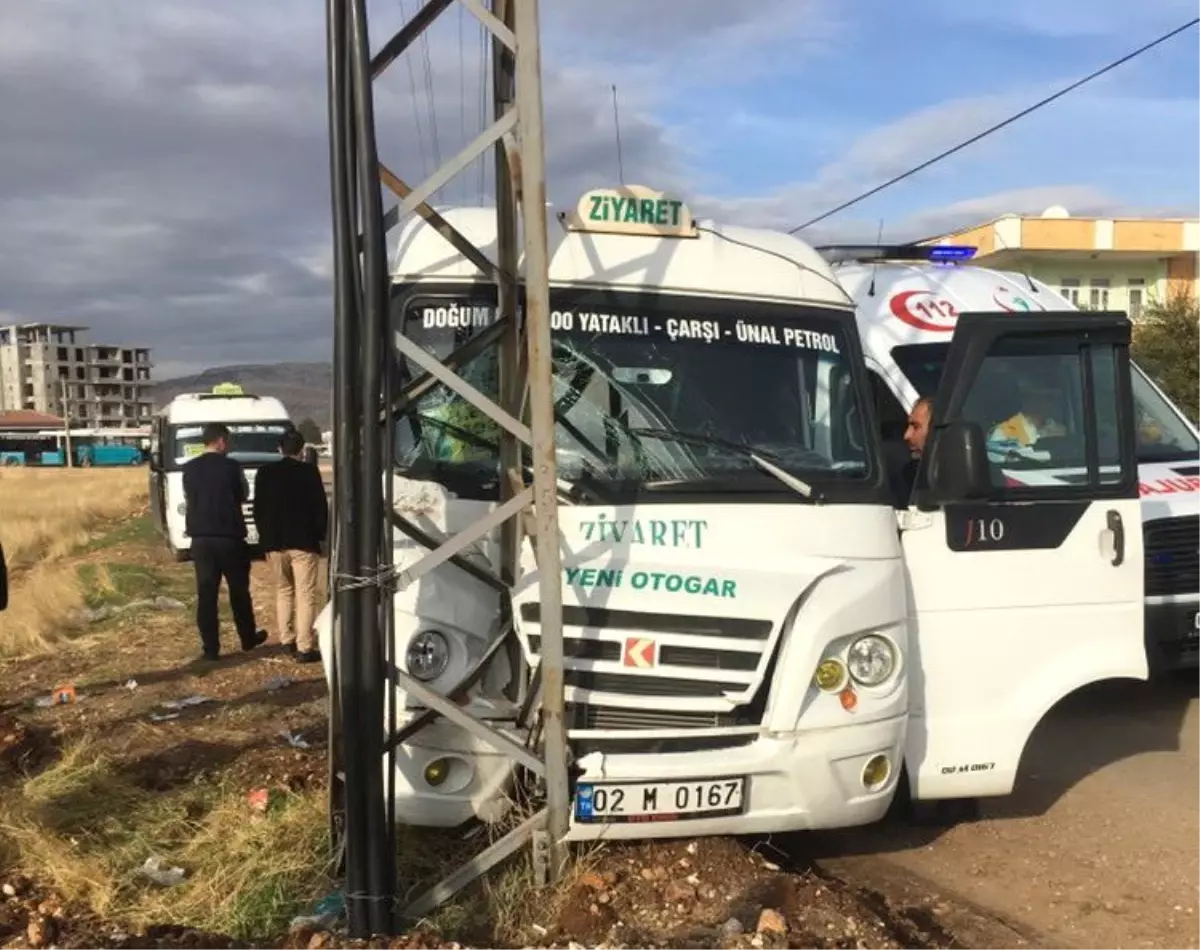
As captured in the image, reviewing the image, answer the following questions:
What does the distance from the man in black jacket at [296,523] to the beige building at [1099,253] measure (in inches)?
1366

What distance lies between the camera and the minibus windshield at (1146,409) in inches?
314

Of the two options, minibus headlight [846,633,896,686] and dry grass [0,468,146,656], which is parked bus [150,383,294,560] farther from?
minibus headlight [846,633,896,686]

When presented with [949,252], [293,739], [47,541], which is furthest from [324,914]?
[47,541]

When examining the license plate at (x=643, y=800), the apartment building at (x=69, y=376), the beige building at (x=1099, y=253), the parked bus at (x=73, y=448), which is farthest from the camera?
the apartment building at (x=69, y=376)

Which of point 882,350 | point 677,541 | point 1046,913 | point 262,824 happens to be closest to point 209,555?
point 262,824

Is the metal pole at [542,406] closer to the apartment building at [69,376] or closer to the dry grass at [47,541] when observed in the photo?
the dry grass at [47,541]

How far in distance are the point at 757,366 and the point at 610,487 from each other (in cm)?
91

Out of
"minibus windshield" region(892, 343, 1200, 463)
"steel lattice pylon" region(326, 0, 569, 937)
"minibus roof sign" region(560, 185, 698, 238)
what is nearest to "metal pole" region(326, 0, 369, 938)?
"steel lattice pylon" region(326, 0, 569, 937)

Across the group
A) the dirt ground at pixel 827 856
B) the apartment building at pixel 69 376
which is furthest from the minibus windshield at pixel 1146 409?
the apartment building at pixel 69 376

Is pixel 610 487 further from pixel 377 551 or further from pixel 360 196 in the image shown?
pixel 360 196

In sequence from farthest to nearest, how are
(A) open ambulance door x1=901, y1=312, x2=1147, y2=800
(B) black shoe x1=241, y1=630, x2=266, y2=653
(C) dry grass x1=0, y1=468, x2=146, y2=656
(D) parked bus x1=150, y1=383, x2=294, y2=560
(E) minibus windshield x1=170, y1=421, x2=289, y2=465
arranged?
1. (E) minibus windshield x1=170, y1=421, x2=289, y2=465
2. (D) parked bus x1=150, y1=383, x2=294, y2=560
3. (C) dry grass x1=0, y1=468, x2=146, y2=656
4. (B) black shoe x1=241, y1=630, x2=266, y2=653
5. (A) open ambulance door x1=901, y1=312, x2=1147, y2=800

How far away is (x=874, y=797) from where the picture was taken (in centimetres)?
443

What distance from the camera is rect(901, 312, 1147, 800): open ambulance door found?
4.77 metres

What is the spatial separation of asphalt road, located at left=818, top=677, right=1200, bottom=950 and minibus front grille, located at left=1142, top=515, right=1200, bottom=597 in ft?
2.88
